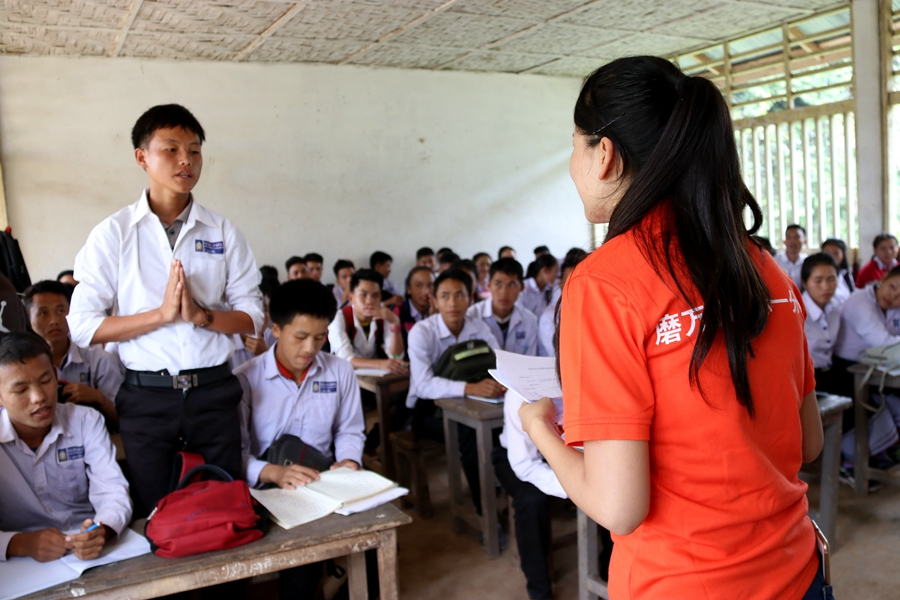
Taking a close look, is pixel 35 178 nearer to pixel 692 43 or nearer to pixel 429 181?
pixel 429 181

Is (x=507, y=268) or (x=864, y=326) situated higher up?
(x=507, y=268)

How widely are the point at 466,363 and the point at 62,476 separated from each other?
5.85ft

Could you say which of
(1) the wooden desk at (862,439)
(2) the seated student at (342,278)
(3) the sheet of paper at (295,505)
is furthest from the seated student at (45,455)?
(2) the seated student at (342,278)

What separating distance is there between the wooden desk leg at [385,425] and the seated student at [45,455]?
1649 millimetres

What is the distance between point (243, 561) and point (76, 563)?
0.39 metres

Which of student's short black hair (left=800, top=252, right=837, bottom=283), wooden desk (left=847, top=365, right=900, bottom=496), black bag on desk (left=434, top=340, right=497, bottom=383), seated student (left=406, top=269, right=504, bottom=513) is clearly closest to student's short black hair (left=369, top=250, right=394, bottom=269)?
seated student (left=406, top=269, right=504, bottom=513)

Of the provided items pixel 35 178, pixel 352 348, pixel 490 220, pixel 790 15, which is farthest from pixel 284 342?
pixel 790 15

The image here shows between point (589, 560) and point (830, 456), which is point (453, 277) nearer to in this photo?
point (589, 560)

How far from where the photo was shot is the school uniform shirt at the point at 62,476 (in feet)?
6.40

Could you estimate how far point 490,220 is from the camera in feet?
27.3

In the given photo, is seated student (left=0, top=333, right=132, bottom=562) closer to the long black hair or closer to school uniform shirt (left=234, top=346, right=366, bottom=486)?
school uniform shirt (left=234, top=346, right=366, bottom=486)

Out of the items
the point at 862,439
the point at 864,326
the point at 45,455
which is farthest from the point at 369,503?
the point at 864,326

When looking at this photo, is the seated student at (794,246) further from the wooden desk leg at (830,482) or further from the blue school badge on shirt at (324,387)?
the blue school badge on shirt at (324,387)

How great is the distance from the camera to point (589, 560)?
2.30 m
